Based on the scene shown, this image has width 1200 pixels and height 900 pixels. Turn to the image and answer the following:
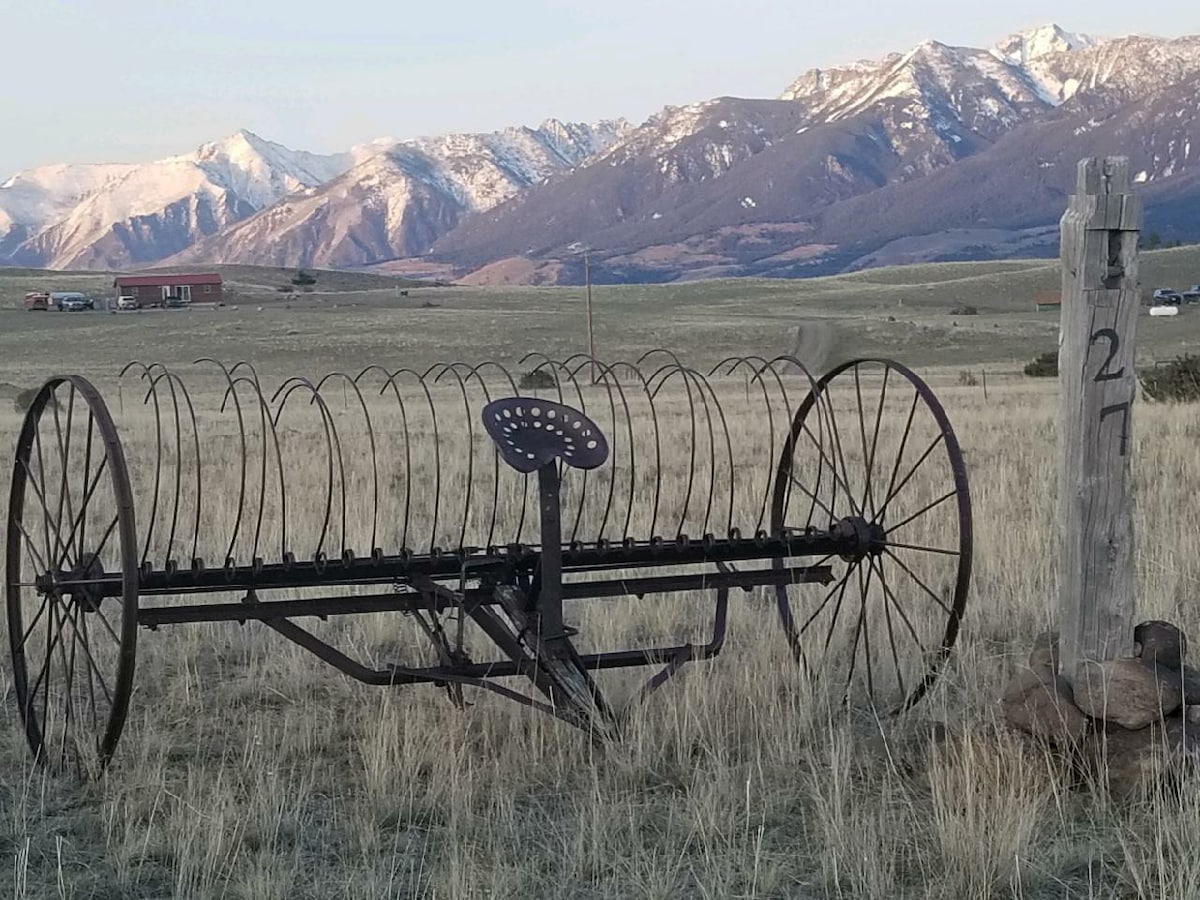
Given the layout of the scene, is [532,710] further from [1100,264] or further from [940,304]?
[940,304]

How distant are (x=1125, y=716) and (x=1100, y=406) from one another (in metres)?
0.99

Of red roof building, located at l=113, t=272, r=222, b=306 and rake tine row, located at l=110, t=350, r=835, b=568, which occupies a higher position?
red roof building, located at l=113, t=272, r=222, b=306

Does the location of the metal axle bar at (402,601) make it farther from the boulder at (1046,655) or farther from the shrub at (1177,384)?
the shrub at (1177,384)

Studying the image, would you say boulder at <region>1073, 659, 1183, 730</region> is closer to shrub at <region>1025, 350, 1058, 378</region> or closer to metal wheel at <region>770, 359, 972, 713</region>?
metal wheel at <region>770, 359, 972, 713</region>

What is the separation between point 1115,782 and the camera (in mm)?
4273

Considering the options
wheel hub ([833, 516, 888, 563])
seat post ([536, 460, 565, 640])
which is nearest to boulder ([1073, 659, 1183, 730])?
wheel hub ([833, 516, 888, 563])

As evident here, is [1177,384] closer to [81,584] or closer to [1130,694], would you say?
[1130,694]

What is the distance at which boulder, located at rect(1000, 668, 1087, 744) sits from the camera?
14.3ft

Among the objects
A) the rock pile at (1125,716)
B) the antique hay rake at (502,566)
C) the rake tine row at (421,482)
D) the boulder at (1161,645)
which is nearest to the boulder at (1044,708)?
the rock pile at (1125,716)

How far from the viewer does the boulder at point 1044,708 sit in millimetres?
4371

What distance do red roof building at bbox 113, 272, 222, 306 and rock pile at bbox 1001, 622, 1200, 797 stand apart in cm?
8188

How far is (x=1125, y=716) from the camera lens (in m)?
4.27

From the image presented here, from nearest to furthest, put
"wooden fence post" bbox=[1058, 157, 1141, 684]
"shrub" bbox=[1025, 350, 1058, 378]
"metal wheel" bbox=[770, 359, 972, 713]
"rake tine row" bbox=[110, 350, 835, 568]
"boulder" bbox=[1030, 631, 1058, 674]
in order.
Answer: "wooden fence post" bbox=[1058, 157, 1141, 684]
"boulder" bbox=[1030, 631, 1058, 674]
"metal wheel" bbox=[770, 359, 972, 713]
"rake tine row" bbox=[110, 350, 835, 568]
"shrub" bbox=[1025, 350, 1058, 378]

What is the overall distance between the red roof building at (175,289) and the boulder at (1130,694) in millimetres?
81993
